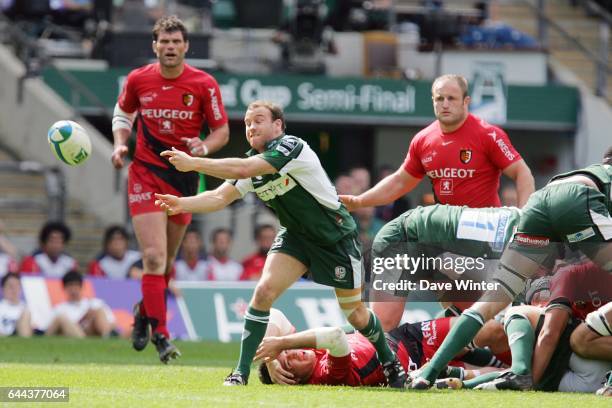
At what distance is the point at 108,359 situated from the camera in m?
12.0

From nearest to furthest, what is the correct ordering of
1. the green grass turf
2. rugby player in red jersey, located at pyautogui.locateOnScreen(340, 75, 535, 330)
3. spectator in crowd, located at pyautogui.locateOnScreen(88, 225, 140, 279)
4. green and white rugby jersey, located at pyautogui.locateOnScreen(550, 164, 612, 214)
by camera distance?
the green grass turf < green and white rugby jersey, located at pyautogui.locateOnScreen(550, 164, 612, 214) < rugby player in red jersey, located at pyautogui.locateOnScreen(340, 75, 535, 330) < spectator in crowd, located at pyautogui.locateOnScreen(88, 225, 140, 279)

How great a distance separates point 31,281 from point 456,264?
707 cm

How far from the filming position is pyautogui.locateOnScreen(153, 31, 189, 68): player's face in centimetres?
1159

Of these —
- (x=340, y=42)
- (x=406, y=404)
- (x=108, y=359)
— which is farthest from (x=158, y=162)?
(x=340, y=42)

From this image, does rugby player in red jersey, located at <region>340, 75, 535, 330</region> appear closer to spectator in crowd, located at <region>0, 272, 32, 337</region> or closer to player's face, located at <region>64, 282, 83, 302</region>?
player's face, located at <region>64, 282, 83, 302</region>

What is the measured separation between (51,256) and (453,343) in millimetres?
8563

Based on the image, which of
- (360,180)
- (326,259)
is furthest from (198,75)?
(360,180)

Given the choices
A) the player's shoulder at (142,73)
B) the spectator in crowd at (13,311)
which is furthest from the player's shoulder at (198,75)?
the spectator in crowd at (13,311)

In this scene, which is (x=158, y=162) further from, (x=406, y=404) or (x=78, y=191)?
(x=78, y=191)

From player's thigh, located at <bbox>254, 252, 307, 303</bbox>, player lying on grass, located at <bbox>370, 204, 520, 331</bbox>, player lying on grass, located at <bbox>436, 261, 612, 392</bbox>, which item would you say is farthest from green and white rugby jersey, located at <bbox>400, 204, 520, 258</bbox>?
player's thigh, located at <bbox>254, 252, 307, 303</bbox>

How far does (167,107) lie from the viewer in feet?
38.5

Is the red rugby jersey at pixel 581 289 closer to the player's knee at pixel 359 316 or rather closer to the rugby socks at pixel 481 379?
the rugby socks at pixel 481 379

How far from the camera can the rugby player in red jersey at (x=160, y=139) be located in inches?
452

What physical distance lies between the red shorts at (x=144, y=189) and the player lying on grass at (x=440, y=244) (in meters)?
2.22
